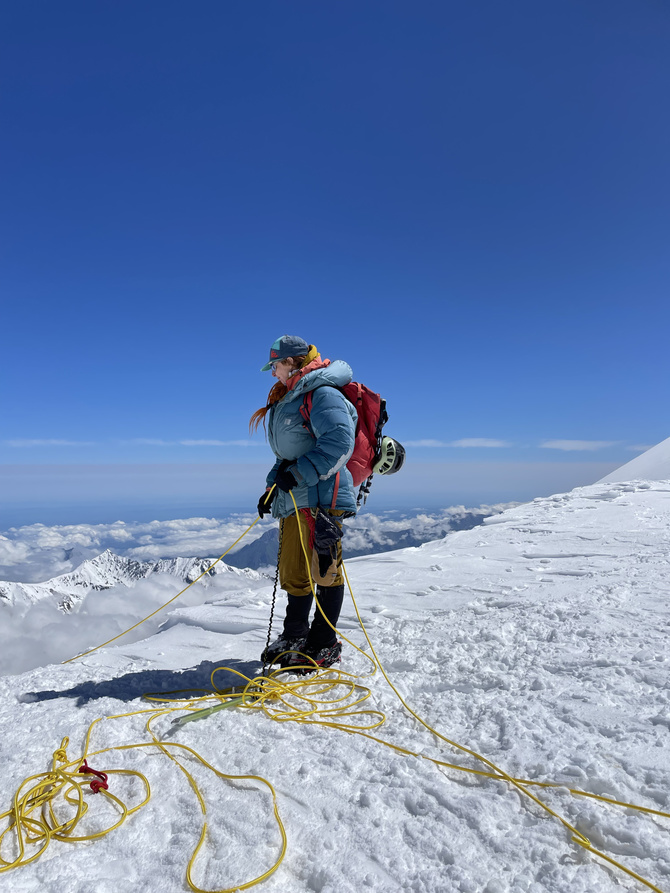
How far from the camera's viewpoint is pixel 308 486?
3588 millimetres

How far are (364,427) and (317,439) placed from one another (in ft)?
1.66

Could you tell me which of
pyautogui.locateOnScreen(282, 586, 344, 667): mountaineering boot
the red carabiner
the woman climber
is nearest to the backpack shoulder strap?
the woman climber

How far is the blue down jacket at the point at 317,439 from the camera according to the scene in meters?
3.42

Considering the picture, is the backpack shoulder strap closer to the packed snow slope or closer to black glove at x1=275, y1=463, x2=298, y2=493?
black glove at x1=275, y1=463, x2=298, y2=493

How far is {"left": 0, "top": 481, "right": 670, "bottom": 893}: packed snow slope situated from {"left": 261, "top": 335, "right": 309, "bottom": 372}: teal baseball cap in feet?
8.07

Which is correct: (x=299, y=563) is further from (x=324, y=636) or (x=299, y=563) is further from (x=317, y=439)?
(x=317, y=439)

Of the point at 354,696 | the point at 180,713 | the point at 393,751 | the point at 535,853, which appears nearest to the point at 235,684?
the point at 180,713

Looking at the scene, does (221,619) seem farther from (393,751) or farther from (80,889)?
(80,889)

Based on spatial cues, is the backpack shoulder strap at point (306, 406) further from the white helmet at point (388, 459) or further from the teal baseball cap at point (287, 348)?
the white helmet at point (388, 459)

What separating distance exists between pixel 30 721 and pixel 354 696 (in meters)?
1.97

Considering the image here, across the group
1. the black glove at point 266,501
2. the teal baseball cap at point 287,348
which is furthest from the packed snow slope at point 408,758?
the teal baseball cap at point 287,348

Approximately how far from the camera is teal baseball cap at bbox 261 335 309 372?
3740 mm

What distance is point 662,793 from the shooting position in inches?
72.5

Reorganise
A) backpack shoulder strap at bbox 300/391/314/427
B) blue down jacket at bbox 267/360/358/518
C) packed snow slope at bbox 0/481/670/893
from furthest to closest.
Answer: backpack shoulder strap at bbox 300/391/314/427 < blue down jacket at bbox 267/360/358/518 < packed snow slope at bbox 0/481/670/893
